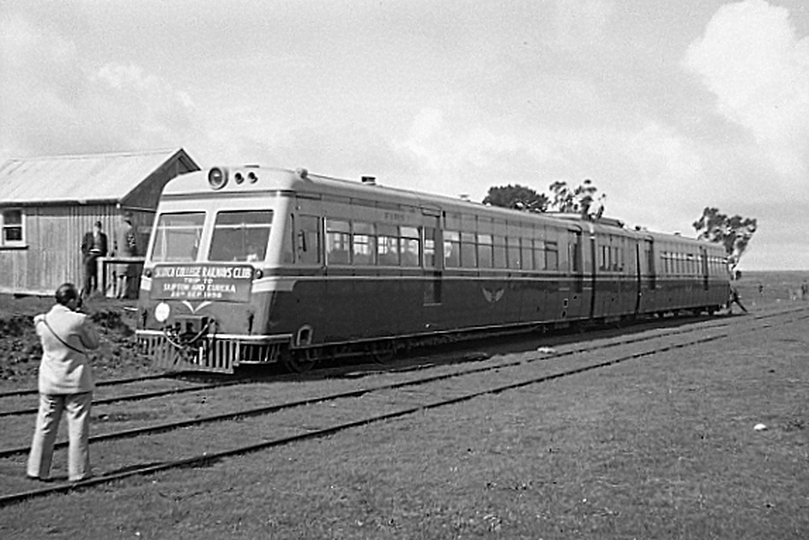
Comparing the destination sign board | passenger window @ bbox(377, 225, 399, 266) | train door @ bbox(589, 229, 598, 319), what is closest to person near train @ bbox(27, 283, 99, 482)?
the destination sign board

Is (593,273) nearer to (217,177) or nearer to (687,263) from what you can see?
(687,263)

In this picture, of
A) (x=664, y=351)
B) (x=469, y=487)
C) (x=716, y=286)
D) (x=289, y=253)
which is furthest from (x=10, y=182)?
(x=716, y=286)

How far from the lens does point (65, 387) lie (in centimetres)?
816

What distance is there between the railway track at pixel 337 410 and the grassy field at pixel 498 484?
0.28 metres

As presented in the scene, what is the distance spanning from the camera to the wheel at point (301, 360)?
16.6 meters

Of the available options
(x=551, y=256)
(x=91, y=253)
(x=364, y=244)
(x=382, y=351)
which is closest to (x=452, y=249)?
(x=382, y=351)

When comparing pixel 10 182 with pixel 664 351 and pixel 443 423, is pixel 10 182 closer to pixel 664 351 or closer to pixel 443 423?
pixel 664 351

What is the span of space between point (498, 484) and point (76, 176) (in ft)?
75.9

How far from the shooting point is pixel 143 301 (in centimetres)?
1655

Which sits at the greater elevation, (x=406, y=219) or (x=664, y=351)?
(x=406, y=219)

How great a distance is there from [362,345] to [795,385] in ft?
24.0

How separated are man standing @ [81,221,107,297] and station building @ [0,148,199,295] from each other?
7.48 ft

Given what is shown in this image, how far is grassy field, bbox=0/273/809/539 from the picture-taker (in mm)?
7000

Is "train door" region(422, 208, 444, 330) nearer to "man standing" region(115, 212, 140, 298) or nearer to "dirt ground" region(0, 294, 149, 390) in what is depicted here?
"dirt ground" region(0, 294, 149, 390)
